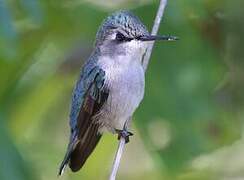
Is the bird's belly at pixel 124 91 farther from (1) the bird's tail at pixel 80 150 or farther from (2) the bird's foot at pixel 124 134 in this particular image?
(1) the bird's tail at pixel 80 150

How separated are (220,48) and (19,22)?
1116 mm

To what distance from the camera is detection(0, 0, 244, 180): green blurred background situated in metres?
3.81

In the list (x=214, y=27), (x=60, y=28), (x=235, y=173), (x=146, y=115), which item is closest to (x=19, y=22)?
(x=60, y=28)

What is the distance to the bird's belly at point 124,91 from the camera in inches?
146

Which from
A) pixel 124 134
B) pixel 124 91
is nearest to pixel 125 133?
pixel 124 134

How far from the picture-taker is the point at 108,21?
374cm

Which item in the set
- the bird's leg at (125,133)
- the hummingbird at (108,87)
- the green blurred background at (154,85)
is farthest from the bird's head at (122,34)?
the bird's leg at (125,133)

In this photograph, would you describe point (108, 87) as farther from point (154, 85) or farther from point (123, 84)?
point (154, 85)

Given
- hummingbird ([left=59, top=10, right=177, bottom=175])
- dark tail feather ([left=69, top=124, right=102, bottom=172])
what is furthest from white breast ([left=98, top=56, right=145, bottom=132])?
dark tail feather ([left=69, top=124, right=102, bottom=172])

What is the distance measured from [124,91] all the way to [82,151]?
38cm

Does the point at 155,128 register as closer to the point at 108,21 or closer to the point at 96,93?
the point at 96,93

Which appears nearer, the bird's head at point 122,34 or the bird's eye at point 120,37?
the bird's head at point 122,34

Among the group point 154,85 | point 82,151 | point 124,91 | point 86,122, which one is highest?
point 154,85

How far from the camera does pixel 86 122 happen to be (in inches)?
150
